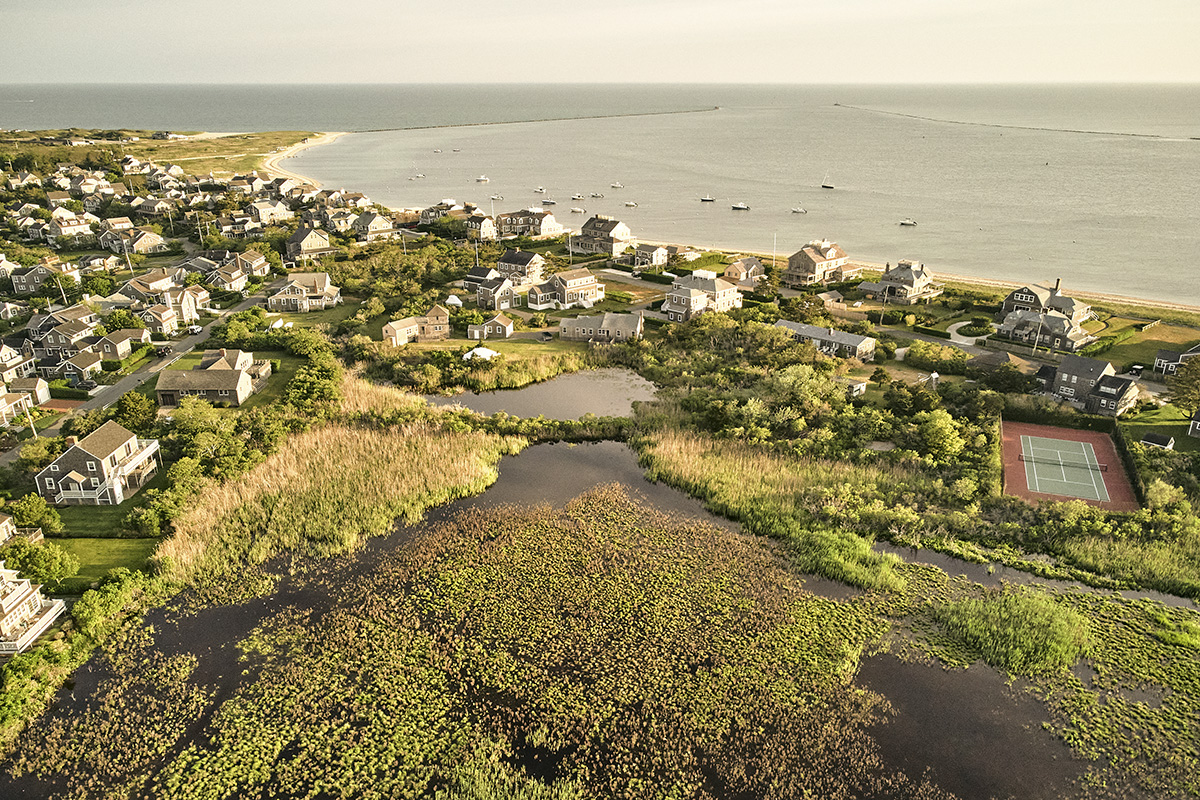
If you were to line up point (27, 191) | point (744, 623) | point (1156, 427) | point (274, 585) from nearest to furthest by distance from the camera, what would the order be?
point (744, 623) → point (274, 585) → point (1156, 427) → point (27, 191)

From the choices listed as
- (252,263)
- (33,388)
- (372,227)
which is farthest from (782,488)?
(372,227)

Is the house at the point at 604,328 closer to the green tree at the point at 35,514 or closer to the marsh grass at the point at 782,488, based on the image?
the marsh grass at the point at 782,488

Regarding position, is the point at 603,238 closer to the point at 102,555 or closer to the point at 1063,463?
the point at 1063,463


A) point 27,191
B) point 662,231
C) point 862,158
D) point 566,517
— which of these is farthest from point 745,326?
point 862,158

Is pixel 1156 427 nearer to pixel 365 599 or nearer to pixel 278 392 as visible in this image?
pixel 365 599

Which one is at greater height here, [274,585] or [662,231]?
[662,231]

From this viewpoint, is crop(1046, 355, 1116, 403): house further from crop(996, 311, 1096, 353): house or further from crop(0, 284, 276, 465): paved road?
crop(0, 284, 276, 465): paved road

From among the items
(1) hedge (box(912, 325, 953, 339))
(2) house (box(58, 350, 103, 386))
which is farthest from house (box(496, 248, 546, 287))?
(1) hedge (box(912, 325, 953, 339))
